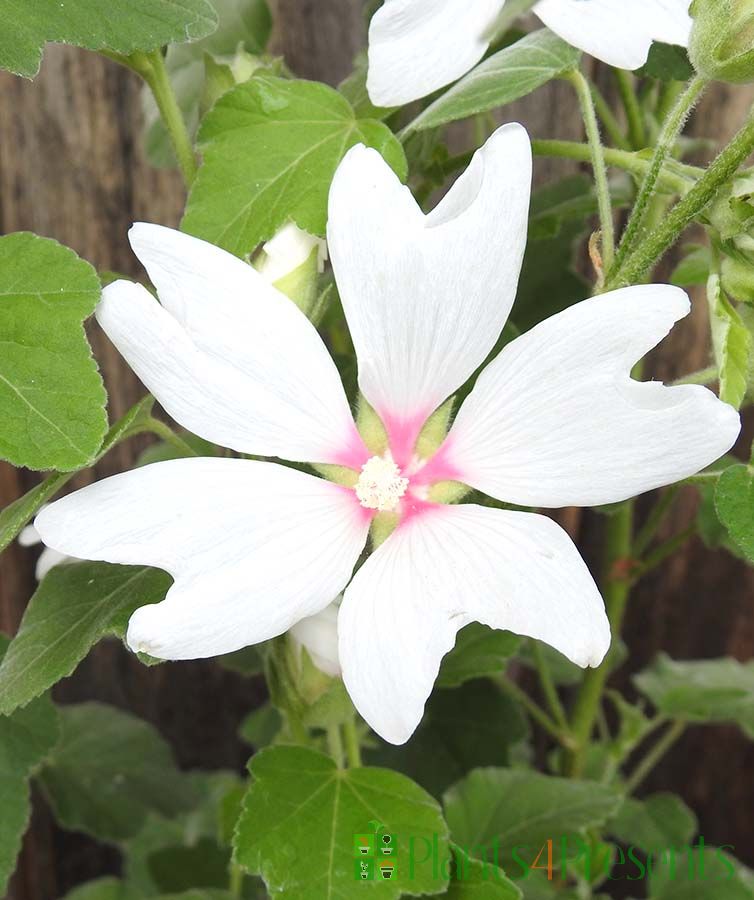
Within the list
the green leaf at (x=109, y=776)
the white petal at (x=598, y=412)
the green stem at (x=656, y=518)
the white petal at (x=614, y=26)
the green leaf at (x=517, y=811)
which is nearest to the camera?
the white petal at (x=598, y=412)

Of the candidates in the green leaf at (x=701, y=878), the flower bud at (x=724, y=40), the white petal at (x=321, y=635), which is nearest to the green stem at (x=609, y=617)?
the green leaf at (x=701, y=878)

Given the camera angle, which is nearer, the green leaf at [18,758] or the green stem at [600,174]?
the green stem at [600,174]

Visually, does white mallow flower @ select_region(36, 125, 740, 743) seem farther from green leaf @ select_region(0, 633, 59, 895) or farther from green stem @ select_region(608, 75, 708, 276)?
green leaf @ select_region(0, 633, 59, 895)

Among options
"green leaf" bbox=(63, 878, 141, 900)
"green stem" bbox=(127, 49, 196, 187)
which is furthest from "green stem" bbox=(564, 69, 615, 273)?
"green leaf" bbox=(63, 878, 141, 900)

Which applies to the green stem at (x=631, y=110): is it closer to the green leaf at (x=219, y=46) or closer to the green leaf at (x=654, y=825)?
the green leaf at (x=219, y=46)

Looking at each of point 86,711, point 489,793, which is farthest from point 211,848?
point 489,793

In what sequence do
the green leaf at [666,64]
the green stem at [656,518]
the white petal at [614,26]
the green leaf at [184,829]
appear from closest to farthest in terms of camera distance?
the white petal at [614,26], the green leaf at [666,64], the green stem at [656,518], the green leaf at [184,829]
